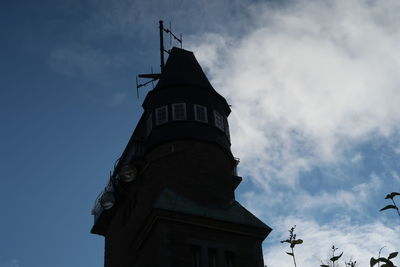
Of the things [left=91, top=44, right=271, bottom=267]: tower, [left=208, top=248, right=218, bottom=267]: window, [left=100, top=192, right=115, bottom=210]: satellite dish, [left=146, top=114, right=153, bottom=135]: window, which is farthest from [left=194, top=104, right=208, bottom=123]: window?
[left=208, top=248, right=218, bottom=267]: window

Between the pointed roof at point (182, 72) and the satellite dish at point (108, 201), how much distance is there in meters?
7.57

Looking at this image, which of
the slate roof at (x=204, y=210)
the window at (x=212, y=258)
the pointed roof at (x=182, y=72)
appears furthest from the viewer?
the pointed roof at (x=182, y=72)

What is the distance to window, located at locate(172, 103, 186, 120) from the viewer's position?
108ft

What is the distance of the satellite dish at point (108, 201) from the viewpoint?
35.9m

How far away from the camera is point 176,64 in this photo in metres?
37.9

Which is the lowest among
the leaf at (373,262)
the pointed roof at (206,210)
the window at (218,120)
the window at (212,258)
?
the leaf at (373,262)

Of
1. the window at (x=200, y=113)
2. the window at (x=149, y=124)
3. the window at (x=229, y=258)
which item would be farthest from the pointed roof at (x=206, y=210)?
the window at (x=149, y=124)

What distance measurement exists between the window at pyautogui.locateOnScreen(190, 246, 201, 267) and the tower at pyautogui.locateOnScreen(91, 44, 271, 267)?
0.16 feet

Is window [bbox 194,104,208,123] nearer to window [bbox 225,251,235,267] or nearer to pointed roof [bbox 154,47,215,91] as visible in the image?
pointed roof [bbox 154,47,215,91]

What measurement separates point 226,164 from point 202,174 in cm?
232

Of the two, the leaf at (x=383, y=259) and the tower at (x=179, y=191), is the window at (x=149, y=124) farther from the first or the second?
the leaf at (x=383, y=259)

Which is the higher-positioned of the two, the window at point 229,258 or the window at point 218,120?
the window at point 218,120

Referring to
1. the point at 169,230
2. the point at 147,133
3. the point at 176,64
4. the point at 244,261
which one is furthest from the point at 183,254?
the point at 176,64

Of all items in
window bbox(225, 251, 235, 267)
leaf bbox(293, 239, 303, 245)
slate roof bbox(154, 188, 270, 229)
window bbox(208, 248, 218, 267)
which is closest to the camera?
leaf bbox(293, 239, 303, 245)
